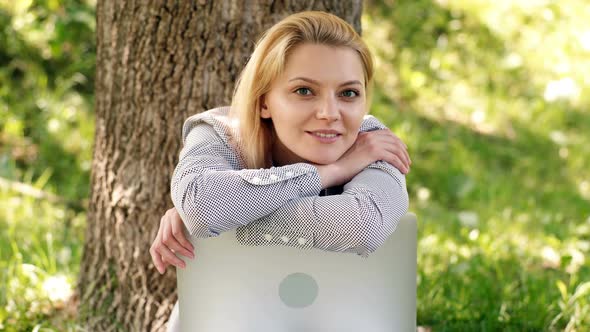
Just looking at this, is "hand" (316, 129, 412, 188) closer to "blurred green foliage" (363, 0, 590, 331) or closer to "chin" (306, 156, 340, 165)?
"chin" (306, 156, 340, 165)

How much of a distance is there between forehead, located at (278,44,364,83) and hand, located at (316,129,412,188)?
0.18 meters

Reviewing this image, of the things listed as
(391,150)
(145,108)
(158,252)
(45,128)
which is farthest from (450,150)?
(158,252)

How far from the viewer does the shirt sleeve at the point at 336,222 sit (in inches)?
71.9

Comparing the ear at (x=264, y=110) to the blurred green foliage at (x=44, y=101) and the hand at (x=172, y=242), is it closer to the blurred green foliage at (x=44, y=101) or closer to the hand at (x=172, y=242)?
the hand at (x=172, y=242)

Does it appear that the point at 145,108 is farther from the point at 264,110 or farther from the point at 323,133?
the point at 323,133

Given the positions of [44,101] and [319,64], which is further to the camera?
[44,101]

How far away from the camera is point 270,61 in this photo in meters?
2.04

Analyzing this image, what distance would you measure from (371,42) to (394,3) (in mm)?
418

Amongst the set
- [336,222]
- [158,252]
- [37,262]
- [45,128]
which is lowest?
[37,262]

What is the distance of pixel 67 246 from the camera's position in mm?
3457

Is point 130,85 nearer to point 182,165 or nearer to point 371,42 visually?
point 182,165

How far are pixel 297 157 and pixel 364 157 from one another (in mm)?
209

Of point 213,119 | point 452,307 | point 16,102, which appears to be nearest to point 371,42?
point 16,102

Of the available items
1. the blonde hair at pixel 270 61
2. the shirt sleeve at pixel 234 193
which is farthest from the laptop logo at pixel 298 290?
the blonde hair at pixel 270 61
